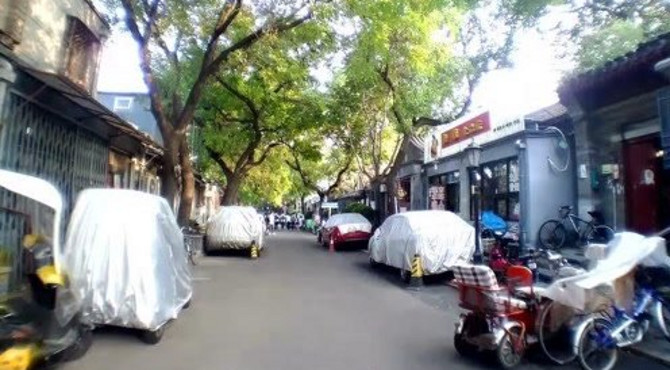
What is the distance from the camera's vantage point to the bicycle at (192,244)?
16.9m

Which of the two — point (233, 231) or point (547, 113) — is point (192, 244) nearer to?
point (233, 231)

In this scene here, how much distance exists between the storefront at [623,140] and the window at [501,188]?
270 cm

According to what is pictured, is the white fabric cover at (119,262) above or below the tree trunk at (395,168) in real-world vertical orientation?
below

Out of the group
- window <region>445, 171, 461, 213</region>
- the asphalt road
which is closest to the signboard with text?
window <region>445, 171, 461, 213</region>

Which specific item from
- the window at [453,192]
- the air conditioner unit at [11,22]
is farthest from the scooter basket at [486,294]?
the window at [453,192]

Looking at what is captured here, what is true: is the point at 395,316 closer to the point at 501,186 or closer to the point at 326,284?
the point at 326,284

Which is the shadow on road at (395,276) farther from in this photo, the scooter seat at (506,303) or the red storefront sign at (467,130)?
the scooter seat at (506,303)

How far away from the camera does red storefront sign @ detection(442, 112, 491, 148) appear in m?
16.8

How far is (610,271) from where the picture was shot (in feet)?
20.7

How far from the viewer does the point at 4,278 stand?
19.4ft

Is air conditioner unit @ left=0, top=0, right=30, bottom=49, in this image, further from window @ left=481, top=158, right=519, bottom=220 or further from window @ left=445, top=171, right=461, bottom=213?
window @ left=445, top=171, right=461, bottom=213

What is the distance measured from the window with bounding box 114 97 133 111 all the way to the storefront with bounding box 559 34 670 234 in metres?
22.2

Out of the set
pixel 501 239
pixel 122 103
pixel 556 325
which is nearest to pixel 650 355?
pixel 556 325

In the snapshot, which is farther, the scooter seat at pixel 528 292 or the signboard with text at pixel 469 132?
the signboard with text at pixel 469 132
